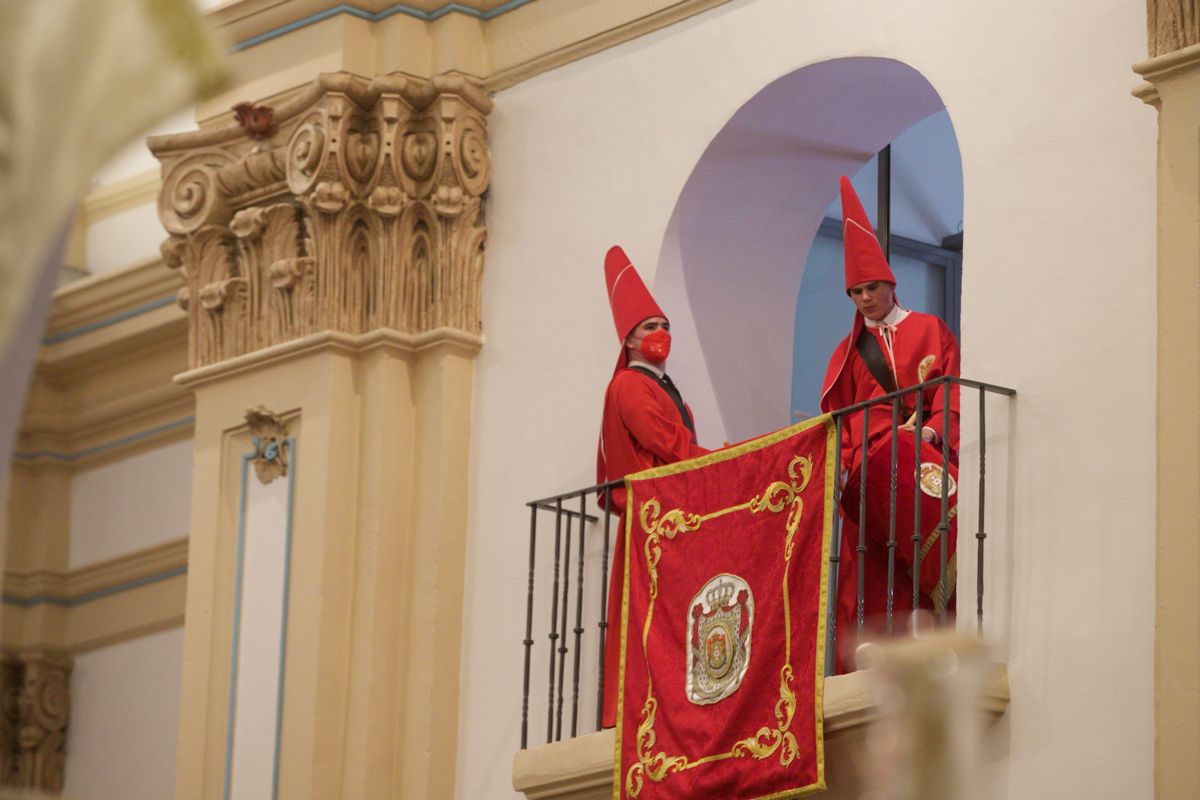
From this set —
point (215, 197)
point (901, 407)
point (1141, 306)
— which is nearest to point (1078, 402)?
point (1141, 306)

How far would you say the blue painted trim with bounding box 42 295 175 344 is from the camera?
10.6m

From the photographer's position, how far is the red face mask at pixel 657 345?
7453 mm

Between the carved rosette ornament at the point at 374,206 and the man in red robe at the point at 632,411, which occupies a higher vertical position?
the carved rosette ornament at the point at 374,206

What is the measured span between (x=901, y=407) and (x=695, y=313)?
3.98ft

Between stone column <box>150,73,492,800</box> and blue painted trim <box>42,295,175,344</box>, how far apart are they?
167cm

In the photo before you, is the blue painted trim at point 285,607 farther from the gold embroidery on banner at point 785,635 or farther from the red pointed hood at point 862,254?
the red pointed hood at point 862,254

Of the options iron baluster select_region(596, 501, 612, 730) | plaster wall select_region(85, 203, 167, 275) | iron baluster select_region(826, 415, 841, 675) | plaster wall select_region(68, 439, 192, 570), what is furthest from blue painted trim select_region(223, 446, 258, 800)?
iron baluster select_region(826, 415, 841, 675)

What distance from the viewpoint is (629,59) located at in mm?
8102

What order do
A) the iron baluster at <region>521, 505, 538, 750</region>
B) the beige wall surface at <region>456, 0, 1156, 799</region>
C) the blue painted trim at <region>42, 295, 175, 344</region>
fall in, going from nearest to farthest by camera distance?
1. the beige wall surface at <region>456, 0, 1156, 799</region>
2. the iron baluster at <region>521, 505, 538, 750</region>
3. the blue painted trim at <region>42, 295, 175, 344</region>

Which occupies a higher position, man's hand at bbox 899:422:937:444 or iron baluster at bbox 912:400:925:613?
man's hand at bbox 899:422:937:444

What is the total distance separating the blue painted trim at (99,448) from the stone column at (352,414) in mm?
1808

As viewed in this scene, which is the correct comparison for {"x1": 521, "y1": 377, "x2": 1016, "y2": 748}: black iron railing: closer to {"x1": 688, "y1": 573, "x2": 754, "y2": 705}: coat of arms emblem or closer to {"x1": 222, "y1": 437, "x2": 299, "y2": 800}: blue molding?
{"x1": 688, "y1": 573, "x2": 754, "y2": 705}: coat of arms emblem

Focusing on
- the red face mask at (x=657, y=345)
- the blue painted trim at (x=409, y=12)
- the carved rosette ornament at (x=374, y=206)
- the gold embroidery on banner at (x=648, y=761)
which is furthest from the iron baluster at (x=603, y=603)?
the blue painted trim at (x=409, y=12)

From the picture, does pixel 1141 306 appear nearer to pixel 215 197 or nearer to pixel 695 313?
pixel 695 313
